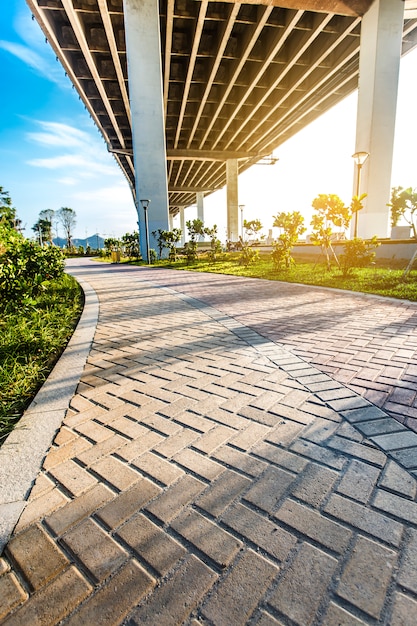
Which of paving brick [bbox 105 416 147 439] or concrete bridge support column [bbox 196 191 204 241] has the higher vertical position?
concrete bridge support column [bbox 196 191 204 241]

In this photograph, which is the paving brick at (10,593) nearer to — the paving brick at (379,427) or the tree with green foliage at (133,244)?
the paving brick at (379,427)

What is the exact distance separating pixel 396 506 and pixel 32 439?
1975 mm

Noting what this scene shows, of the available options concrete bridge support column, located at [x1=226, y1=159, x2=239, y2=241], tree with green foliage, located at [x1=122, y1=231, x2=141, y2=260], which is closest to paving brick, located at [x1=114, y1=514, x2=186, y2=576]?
tree with green foliage, located at [x1=122, y1=231, x2=141, y2=260]

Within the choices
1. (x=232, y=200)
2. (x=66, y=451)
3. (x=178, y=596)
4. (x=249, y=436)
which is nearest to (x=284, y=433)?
(x=249, y=436)

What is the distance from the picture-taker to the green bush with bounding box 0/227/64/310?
4363 millimetres

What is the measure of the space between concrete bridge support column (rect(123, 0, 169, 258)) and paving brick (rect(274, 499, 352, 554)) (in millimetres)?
20535

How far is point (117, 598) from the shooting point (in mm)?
1037

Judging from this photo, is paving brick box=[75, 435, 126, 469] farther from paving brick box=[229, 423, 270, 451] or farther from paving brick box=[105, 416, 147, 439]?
paving brick box=[229, 423, 270, 451]

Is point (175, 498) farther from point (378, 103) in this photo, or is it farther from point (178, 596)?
point (378, 103)

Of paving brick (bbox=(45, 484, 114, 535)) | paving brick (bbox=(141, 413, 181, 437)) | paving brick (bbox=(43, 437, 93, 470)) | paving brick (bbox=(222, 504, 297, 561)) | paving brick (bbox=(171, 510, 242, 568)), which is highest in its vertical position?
paving brick (bbox=(141, 413, 181, 437))

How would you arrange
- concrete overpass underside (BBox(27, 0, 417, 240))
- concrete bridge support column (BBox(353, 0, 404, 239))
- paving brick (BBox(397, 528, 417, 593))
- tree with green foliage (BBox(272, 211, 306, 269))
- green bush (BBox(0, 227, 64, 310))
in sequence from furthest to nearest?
concrete overpass underside (BBox(27, 0, 417, 240))
concrete bridge support column (BBox(353, 0, 404, 239))
tree with green foliage (BBox(272, 211, 306, 269))
green bush (BBox(0, 227, 64, 310))
paving brick (BBox(397, 528, 417, 593))

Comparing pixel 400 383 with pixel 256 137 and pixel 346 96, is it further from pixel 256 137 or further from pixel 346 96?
pixel 256 137

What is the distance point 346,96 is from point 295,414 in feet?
109

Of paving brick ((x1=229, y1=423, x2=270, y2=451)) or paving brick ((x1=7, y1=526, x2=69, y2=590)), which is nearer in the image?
paving brick ((x1=7, y1=526, x2=69, y2=590))
